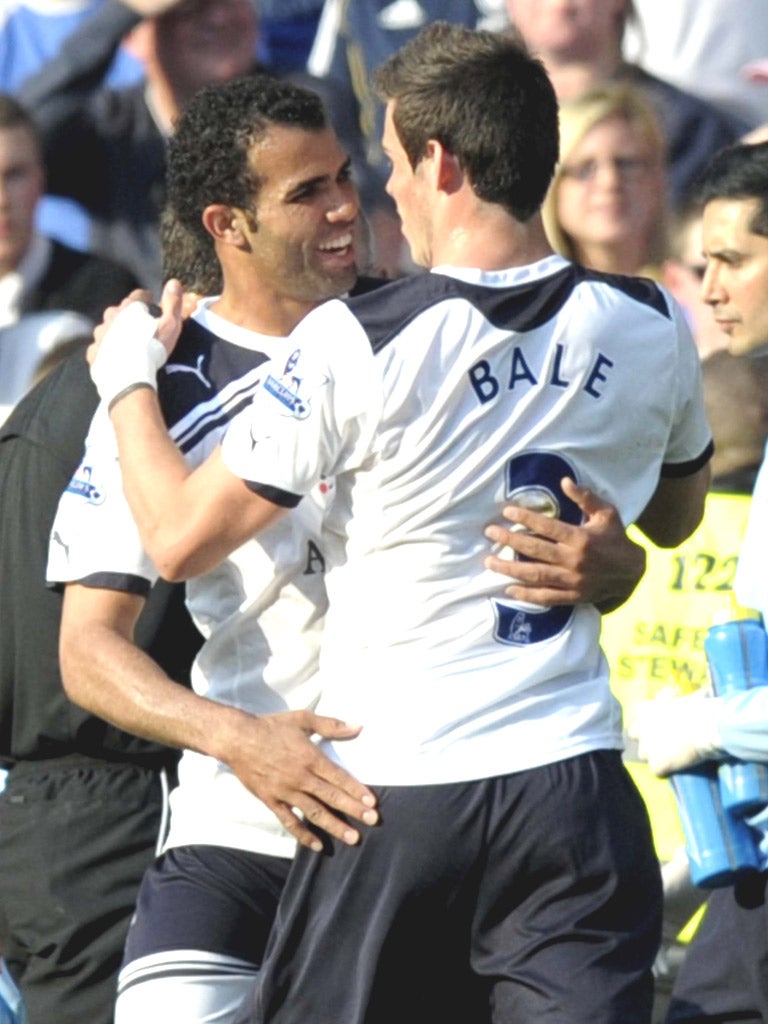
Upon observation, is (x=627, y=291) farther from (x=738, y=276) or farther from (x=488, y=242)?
(x=738, y=276)

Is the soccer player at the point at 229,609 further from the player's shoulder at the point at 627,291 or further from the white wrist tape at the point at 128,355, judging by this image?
the player's shoulder at the point at 627,291

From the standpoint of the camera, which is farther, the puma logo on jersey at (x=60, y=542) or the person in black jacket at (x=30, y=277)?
the person in black jacket at (x=30, y=277)

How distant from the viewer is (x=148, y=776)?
12.1 ft

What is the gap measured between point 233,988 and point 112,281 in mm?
3785

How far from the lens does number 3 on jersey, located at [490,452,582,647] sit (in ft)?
9.04

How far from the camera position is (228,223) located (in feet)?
11.0

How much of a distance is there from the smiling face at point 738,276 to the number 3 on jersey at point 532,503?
1.32m

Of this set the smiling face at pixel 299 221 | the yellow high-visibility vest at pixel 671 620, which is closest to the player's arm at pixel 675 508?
the smiling face at pixel 299 221

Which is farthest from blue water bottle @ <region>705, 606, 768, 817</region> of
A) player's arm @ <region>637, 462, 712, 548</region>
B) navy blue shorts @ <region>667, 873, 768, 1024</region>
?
player's arm @ <region>637, 462, 712, 548</region>

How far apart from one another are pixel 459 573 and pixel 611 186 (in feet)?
10.5

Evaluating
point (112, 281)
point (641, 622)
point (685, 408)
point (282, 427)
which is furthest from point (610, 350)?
point (112, 281)

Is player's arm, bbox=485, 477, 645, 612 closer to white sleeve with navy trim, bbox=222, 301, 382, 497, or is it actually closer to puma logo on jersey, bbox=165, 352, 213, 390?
white sleeve with navy trim, bbox=222, 301, 382, 497

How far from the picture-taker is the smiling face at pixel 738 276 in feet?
13.2

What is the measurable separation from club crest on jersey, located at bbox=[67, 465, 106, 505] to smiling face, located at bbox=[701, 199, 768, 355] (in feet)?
4.67
